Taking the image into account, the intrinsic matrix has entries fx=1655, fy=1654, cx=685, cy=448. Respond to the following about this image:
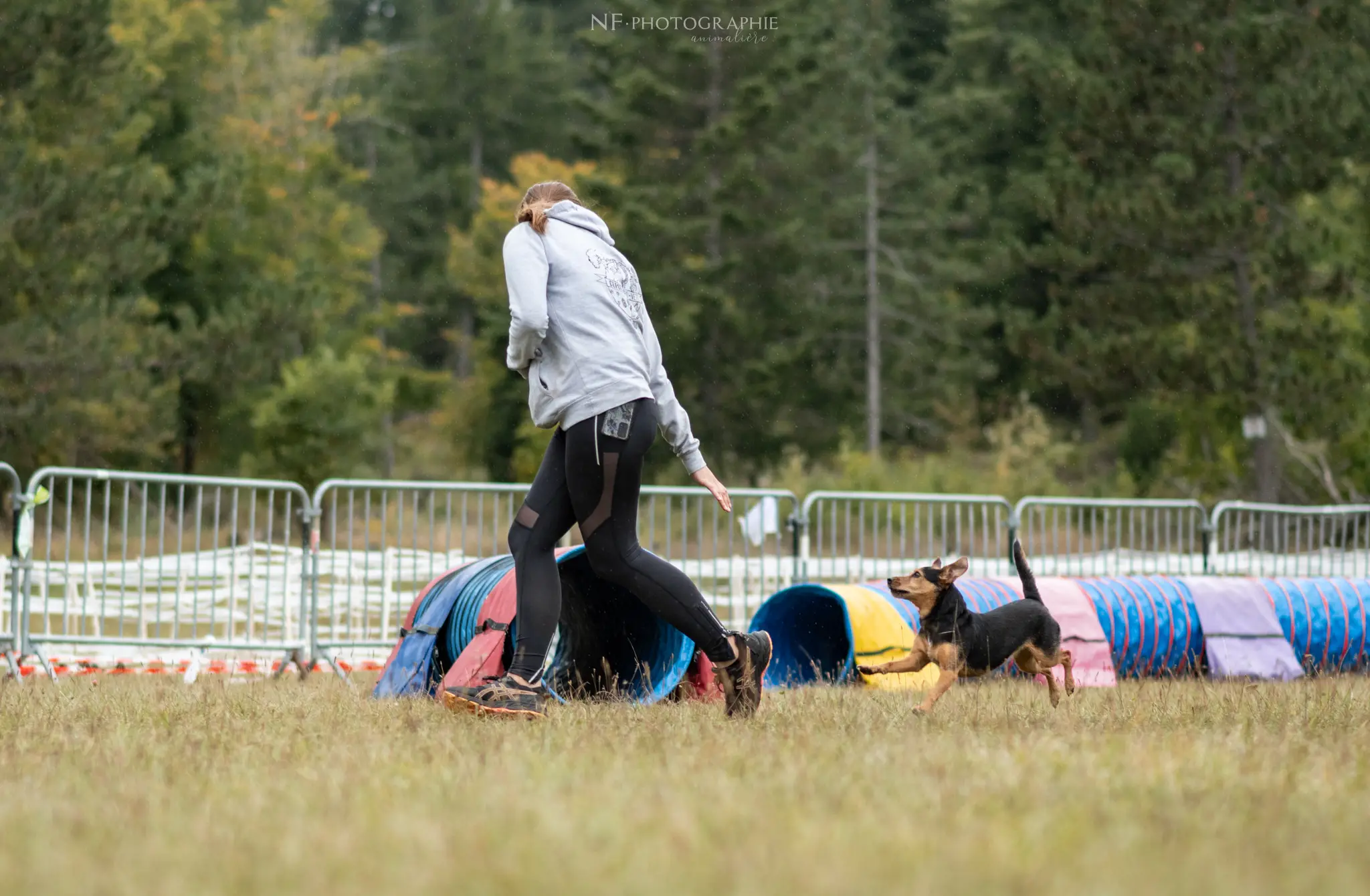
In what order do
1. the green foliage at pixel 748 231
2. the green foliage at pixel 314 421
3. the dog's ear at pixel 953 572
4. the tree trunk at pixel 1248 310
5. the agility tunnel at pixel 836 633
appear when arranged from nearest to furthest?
the dog's ear at pixel 953 572, the agility tunnel at pixel 836 633, the green foliage at pixel 748 231, the tree trunk at pixel 1248 310, the green foliage at pixel 314 421

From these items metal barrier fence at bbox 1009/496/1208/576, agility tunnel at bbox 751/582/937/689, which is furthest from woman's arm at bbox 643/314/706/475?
metal barrier fence at bbox 1009/496/1208/576

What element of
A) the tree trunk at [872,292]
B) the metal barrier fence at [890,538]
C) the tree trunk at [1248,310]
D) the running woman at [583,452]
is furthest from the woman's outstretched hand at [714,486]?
the tree trunk at [872,292]

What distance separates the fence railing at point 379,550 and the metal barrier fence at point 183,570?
0.03m

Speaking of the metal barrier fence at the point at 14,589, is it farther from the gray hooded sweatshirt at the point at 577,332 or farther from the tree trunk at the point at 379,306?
the tree trunk at the point at 379,306

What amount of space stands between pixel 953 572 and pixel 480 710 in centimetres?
209

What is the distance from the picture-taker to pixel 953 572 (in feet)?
21.4

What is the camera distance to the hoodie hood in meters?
5.79

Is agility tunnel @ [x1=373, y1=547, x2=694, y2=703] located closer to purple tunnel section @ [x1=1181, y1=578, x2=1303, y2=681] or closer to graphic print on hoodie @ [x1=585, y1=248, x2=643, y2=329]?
Answer: graphic print on hoodie @ [x1=585, y1=248, x2=643, y2=329]

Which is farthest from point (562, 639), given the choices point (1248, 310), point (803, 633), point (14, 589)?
point (1248, 310)

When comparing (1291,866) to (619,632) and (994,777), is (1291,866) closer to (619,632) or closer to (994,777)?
(994,777)

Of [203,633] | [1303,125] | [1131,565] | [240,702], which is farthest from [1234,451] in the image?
[240,702]

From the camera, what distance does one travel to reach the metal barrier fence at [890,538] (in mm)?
12430

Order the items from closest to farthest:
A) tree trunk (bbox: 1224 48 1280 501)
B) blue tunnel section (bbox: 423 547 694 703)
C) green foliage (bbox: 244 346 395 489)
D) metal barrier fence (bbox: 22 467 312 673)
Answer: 1. blue tunnel section (bbox: 423 547 694 703)
2. metal barrier fence (bbox: 22 467 312 673)
3. tree trunk (bbox: 1224 48 1280 501)
4. green foliage (bbox: 244 346 395 489)

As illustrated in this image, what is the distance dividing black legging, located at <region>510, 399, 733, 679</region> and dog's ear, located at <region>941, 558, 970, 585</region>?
4.19ft
